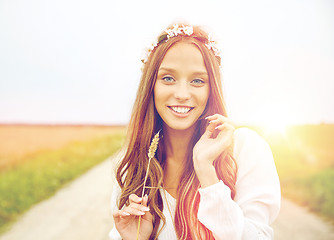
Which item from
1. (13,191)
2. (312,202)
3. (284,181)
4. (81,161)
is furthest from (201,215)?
(81,161)

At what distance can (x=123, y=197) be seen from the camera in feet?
7.39

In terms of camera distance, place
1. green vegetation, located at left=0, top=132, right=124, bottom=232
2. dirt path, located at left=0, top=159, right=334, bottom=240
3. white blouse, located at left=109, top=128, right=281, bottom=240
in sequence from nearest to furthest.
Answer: white blouse, located at left=109, top=128, right=281, bottom=240 → dirt path, located at left=0, top=159, right=334, bottom=240 → green vegetation, located at left=0, top=132, right=124, bottom=232

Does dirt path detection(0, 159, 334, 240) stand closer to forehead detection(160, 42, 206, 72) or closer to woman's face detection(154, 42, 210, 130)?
woman's face detection(154, 42, 210, 130)

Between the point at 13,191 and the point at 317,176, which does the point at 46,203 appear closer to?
the point at 13,191

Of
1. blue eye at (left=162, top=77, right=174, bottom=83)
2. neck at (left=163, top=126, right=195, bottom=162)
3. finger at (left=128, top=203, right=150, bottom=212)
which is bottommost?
finger at (left=128, top=203, right=150, bottom=212)

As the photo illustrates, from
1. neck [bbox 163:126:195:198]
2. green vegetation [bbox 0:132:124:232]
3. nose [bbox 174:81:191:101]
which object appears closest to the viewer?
nose [bbox 174:81:191:101]

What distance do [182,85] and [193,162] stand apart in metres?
0.51

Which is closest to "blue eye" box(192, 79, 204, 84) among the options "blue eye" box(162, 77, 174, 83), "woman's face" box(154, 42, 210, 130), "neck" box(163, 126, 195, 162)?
"woman's face" box(154, 42, 210, 130)

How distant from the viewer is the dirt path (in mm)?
4109

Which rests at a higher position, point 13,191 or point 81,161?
point 13,191

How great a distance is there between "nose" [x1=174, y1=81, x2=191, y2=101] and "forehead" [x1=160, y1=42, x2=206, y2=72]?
0.11 meters

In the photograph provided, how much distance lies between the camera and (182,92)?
1977mm

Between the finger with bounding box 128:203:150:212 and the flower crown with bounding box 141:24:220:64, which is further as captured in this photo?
the flower crown with bounding box 141:24:220:64

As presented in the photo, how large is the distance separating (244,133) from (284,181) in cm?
450
